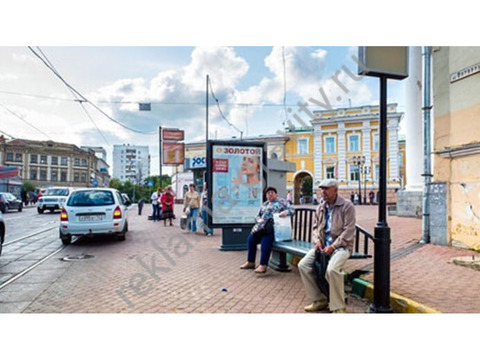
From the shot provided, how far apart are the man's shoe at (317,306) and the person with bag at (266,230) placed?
1760mm

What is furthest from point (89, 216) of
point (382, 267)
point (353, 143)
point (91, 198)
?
point (353, 143)

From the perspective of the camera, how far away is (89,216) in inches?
376

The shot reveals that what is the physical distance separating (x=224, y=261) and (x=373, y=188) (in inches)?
1592

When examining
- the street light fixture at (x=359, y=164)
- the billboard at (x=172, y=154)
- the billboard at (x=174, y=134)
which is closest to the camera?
the billboard at (x=172, y=154)

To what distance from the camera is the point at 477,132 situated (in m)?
7.37

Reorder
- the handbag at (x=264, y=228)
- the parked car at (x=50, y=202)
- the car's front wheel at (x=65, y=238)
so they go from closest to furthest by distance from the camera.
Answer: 1. the handbag at (x=264, y=228)
2. the car's front wheel at (x=65, y=238)
3. the parked car at (x=50, y=202)

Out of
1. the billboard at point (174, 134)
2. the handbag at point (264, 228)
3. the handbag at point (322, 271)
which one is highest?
the billboard at point (174, 134)

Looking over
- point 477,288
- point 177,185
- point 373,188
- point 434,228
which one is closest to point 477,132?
point 434,228

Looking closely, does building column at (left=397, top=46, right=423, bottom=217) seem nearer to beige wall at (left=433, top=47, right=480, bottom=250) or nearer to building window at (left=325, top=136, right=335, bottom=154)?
beige wall at (left=433, top=47, right=480, bottom=250)

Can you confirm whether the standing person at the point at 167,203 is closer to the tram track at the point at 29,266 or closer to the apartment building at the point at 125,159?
the tram track at the point at 29,266

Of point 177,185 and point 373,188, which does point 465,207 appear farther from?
point 177,185

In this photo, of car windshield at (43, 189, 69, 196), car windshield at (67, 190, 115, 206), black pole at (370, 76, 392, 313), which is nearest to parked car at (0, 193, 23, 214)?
car windshield at (43, 189, 69, 196)

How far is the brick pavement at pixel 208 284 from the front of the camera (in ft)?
14.8

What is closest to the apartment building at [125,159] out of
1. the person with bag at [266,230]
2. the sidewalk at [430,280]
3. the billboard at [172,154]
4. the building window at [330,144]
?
the building window at [330,144]
